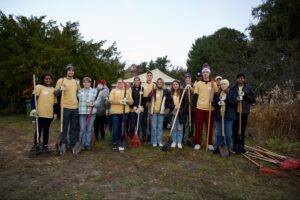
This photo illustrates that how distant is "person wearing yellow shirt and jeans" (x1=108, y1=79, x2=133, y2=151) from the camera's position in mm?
6820

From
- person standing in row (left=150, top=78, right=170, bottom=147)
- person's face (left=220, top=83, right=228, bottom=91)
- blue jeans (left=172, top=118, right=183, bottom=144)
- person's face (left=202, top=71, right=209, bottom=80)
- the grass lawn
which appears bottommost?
the grass lawn

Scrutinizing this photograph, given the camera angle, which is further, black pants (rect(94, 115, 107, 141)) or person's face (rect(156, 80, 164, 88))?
black pants (rect(94, 115, 107, 141))

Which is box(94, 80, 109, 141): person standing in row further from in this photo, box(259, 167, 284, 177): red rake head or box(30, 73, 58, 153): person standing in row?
box(259, 167, 284, 177): red rake head

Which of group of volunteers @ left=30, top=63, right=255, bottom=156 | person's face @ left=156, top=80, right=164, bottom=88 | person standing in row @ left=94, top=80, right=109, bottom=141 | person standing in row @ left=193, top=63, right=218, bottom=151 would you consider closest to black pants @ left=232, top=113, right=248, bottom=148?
group of volunteers @ left=30, top=63, right=255, bottom=156

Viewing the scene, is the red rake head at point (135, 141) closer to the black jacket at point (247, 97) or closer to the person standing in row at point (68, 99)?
the person standing in row at point (68, 99)

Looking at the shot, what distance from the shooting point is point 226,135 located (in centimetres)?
654

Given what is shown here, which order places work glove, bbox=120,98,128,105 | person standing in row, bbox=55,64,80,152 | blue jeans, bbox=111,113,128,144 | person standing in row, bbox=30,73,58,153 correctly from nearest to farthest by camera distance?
person standing in row, bbox=30,73,58,153
person standing in row, bbox=55,64,80,152
work glove, bbox=120,98,128,105
blue jeans, bbox=111,113,128,144

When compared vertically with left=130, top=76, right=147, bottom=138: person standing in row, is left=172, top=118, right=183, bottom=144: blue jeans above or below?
below

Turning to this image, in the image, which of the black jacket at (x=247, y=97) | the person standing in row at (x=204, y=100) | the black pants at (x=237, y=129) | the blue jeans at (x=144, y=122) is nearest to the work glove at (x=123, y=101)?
the blue jeans at (x=144, y=122)

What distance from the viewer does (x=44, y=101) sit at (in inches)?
244

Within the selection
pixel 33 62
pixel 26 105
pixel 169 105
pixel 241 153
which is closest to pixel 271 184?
pixel 241 153

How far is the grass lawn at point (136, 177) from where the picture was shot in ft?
13.3

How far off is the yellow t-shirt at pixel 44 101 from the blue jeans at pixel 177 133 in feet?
10.4

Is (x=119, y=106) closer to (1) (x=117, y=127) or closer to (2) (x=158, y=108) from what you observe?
(1) (x=117, y=127)
